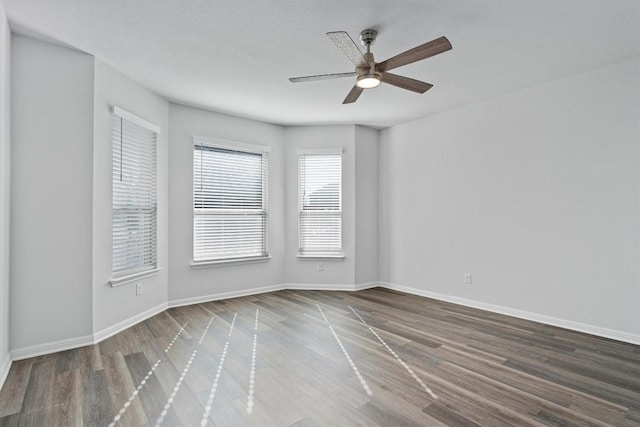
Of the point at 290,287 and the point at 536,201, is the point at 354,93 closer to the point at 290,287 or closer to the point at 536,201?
the point at 536,201

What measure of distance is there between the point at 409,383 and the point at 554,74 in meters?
3.43

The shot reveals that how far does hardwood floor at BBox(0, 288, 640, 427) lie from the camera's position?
209cm

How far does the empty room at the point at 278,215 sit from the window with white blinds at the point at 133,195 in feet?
0.08

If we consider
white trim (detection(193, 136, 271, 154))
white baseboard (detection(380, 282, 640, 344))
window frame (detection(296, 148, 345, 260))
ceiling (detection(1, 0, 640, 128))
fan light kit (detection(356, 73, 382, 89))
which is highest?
ceiling (detection(1, 0, 640, 128))

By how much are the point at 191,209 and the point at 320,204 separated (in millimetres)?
1997

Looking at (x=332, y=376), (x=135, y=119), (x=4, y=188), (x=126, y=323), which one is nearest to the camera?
(x=332, y=376)

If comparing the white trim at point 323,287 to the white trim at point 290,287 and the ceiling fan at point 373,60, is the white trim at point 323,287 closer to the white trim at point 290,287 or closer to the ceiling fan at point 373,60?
the white trim at point 290,287

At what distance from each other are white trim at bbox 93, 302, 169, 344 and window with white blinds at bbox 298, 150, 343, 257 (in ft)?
7.37

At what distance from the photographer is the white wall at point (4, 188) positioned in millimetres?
2584

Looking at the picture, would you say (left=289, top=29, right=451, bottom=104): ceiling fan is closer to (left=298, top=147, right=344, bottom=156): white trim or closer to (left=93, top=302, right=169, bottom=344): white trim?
(left=298, top=147, right=344, bottom=156): white trim

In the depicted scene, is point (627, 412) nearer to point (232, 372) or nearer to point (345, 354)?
point (345, 354)

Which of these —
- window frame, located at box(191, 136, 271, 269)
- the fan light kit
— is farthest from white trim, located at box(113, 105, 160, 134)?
the fan light kit

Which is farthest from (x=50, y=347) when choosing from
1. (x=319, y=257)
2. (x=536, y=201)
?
(x=536, y=201)

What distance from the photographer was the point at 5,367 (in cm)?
265
